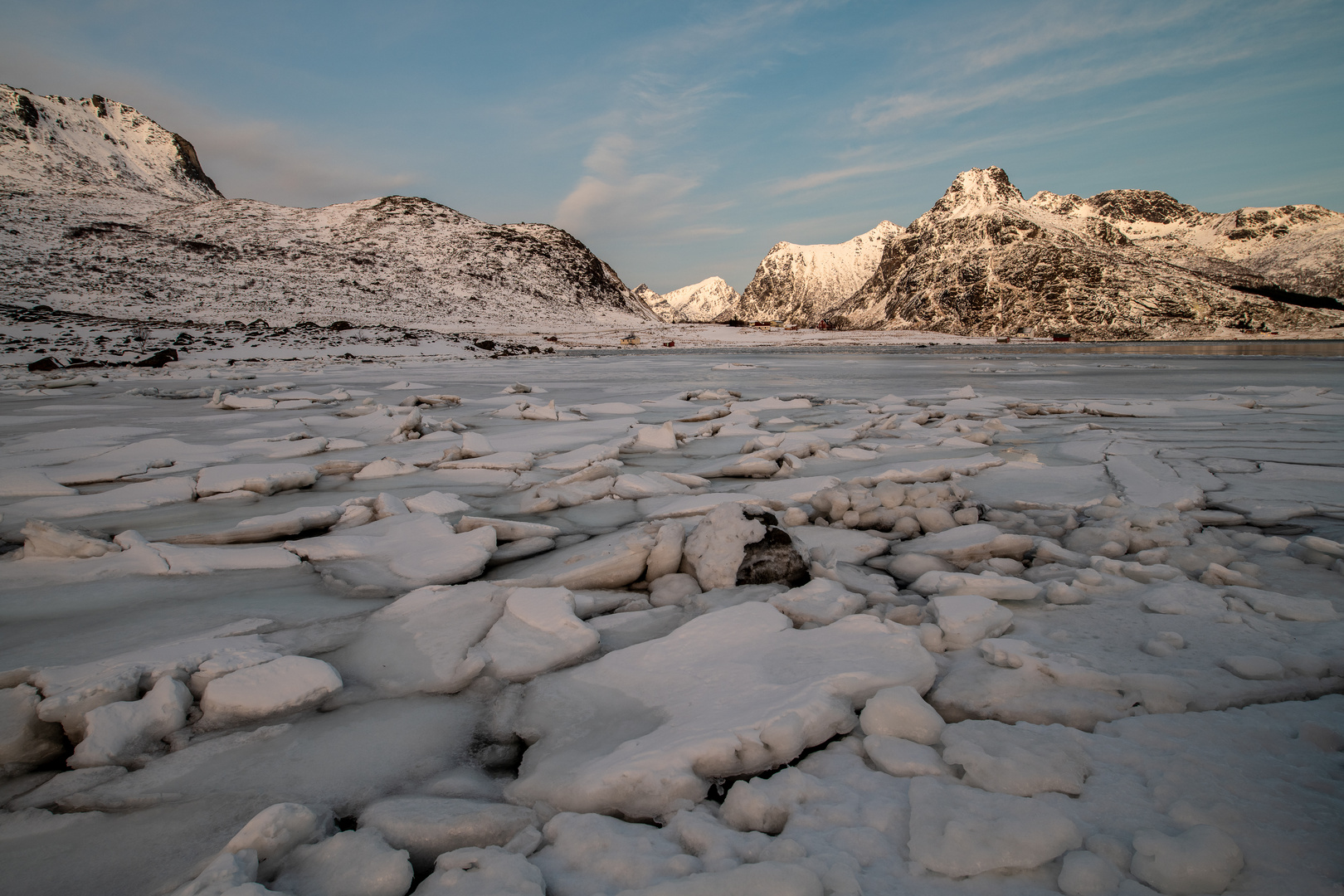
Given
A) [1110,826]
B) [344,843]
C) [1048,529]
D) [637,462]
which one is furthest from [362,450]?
[1110,826]

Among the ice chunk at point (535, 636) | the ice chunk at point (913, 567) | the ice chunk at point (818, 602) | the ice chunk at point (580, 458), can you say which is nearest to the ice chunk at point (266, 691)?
the ice chunk at point (535, 636)

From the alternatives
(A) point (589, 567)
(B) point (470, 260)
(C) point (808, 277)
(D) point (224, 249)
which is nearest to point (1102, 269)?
(B) point (470, 260)

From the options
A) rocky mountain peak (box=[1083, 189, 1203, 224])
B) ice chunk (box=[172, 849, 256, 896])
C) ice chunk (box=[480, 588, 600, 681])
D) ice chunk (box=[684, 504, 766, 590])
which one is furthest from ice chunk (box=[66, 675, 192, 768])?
rocky mountain peak (box=[1083, 189, 1203, 224])

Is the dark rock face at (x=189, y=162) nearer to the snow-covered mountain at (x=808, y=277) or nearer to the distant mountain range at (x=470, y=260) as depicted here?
the distant mountain range at (x=470, y=260)

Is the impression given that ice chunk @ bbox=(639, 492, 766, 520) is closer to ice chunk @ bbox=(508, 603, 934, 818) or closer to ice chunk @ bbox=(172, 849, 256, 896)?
ice chunk @ bbox=(508, 603, 934, 818)

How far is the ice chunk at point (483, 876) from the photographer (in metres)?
0.81

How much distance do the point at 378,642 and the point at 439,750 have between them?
1.54ft

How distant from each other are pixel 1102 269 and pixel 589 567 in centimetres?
4162

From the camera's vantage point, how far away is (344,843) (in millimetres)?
894

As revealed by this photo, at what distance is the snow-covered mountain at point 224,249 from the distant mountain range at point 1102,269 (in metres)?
20.0

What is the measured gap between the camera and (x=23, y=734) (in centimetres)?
112

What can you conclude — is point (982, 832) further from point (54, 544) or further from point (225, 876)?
point (54, 544)

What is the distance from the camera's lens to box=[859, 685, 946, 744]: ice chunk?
114 cm

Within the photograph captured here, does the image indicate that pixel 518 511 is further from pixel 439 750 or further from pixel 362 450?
pixel 362 450
